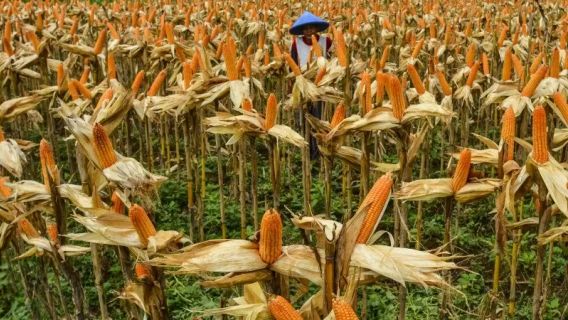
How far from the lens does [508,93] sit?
476 cm

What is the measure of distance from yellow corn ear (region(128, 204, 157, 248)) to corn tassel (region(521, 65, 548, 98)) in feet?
9.37

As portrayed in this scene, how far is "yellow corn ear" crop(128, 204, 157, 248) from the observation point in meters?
1.99

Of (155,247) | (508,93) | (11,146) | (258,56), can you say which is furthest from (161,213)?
(155,247)

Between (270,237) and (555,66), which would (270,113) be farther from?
(555,66)

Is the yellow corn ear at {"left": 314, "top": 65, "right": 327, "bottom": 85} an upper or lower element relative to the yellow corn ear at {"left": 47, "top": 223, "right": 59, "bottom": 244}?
upper

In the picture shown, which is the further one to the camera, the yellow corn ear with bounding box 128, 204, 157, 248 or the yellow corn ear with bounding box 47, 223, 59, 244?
the yellow corn ear with bounding box 47, 223, 59, 244

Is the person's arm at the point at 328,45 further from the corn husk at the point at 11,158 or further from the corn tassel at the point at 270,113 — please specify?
the corn husk at the point at 11,158

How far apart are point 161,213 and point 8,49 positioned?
2.22 meters

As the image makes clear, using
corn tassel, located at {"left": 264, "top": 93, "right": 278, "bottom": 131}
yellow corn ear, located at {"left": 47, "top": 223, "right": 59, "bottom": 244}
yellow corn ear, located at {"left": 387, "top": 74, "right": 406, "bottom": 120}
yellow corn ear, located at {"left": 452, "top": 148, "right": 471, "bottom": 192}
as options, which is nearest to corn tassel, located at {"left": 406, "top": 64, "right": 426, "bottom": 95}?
yellow corn ear, located at {"left": 387, "top": 74, "right": 406, "bottom": 120}

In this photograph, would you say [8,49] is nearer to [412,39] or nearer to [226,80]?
[226,80]

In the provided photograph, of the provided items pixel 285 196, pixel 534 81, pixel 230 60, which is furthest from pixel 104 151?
pixel 285 196

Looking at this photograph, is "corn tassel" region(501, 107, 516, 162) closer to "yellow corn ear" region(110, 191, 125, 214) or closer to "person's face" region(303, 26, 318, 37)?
"yellow corn ear" region(110, 191, 125, 214)

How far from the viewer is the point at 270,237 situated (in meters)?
1.78

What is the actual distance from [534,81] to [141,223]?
3018 millimetres
